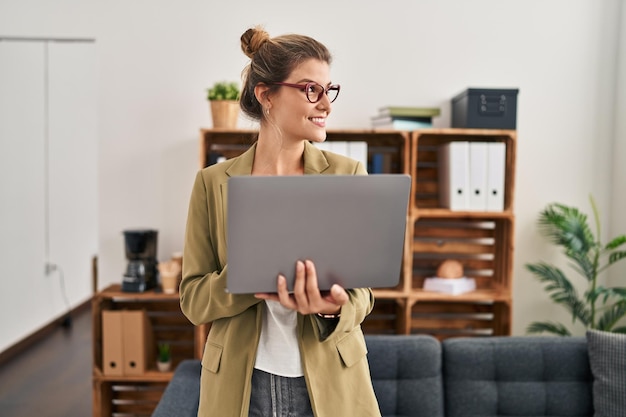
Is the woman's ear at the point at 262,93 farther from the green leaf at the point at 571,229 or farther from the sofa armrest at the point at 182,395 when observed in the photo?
the green leaf at the point at 571,229

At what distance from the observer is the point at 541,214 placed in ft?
10.6

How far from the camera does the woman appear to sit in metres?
1.28

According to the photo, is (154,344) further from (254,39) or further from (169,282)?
(254,39)

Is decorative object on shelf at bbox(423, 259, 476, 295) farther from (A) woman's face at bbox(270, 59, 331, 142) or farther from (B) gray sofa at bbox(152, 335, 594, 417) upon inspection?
(A) woman's face at bbox(270, 59, 331, 142)

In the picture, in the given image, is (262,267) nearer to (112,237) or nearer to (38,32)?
(112,237)

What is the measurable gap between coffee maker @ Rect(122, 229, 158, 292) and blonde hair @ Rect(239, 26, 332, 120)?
1.84 m

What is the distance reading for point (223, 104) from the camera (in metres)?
2.94

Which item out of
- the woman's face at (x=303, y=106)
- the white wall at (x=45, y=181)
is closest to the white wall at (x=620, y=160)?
the woman's face at (x=303, y=106)

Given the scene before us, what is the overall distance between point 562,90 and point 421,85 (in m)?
0.74

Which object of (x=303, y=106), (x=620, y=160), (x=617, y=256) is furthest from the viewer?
(x=620, y=160)

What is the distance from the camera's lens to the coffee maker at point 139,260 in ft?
9.92

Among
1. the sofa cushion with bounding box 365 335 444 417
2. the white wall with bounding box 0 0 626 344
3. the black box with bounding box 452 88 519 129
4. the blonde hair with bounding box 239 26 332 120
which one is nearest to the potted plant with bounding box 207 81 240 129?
the white wall with bounding box 0 0 626 344

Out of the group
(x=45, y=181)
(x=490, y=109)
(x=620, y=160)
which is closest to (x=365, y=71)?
(x=490, y=109)

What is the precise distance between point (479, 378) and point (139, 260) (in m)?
1.69
